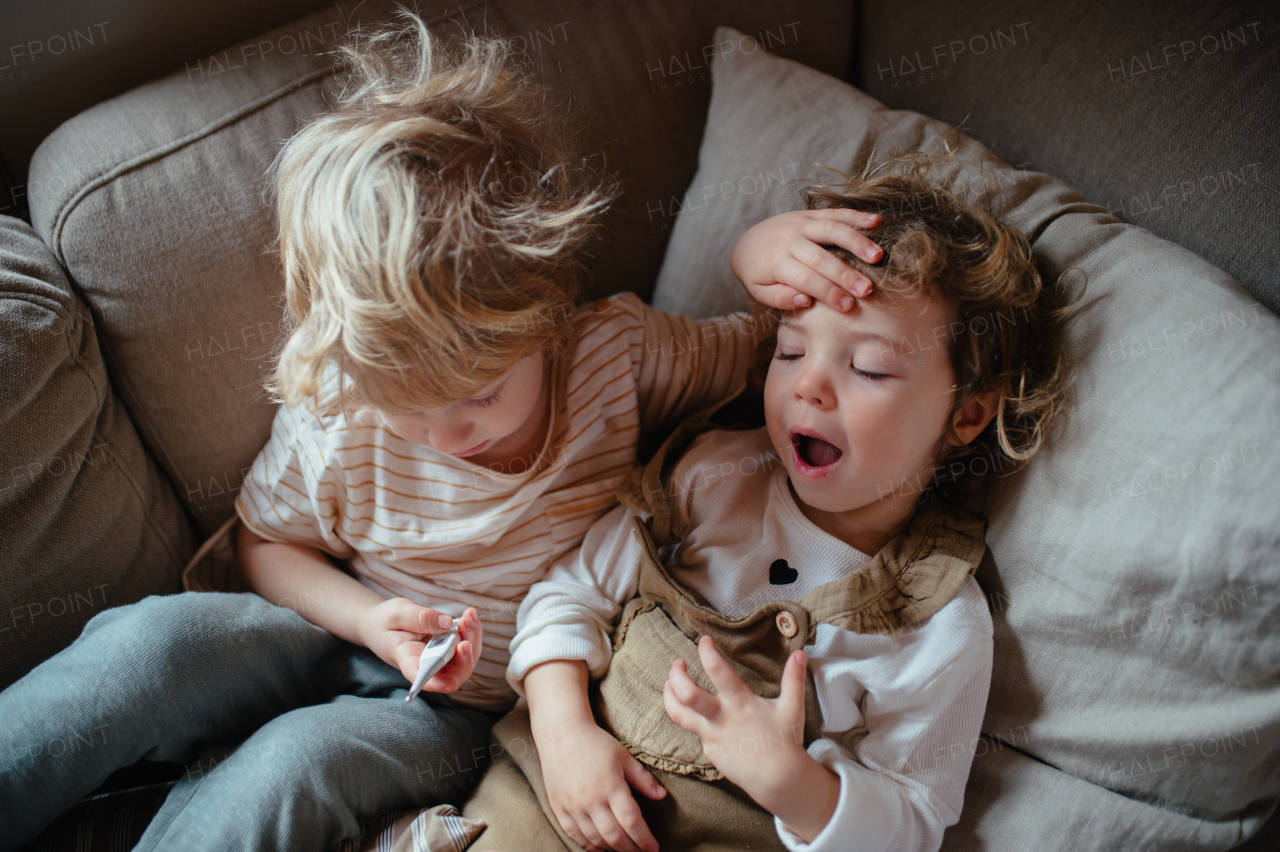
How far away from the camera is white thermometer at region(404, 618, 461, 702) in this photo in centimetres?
84

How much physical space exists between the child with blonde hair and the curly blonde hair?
28cm

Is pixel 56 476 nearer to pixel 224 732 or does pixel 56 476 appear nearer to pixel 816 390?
pixel 224 732

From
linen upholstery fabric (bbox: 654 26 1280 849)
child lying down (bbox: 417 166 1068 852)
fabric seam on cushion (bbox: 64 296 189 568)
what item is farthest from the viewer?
fabric seam on cushion (bbox: 64 296 189 568)

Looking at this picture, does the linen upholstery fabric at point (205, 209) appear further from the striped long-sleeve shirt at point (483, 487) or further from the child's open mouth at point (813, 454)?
the child's open mouth at point (813, 454)

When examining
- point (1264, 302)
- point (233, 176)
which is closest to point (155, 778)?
point (233, 176)

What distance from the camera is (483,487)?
1008 millimetres

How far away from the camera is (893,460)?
0.88m

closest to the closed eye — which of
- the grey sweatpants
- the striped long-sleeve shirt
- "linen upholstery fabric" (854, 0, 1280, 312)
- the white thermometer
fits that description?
the striped long-sleeve shirt

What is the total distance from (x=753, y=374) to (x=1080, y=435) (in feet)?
1.40

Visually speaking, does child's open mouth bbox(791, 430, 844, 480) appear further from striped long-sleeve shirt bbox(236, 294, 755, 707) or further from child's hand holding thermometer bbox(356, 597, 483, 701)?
child's hand holding thermometer bbox(356, 597, 483, 701)

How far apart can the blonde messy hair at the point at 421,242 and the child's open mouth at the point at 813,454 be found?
0.32 meters

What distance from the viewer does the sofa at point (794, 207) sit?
0.79 meters

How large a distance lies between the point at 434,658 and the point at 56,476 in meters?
0.52

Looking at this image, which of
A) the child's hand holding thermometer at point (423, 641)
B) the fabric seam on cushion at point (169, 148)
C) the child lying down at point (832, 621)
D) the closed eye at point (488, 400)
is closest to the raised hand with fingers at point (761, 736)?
the child lying down at point (832, 621)
